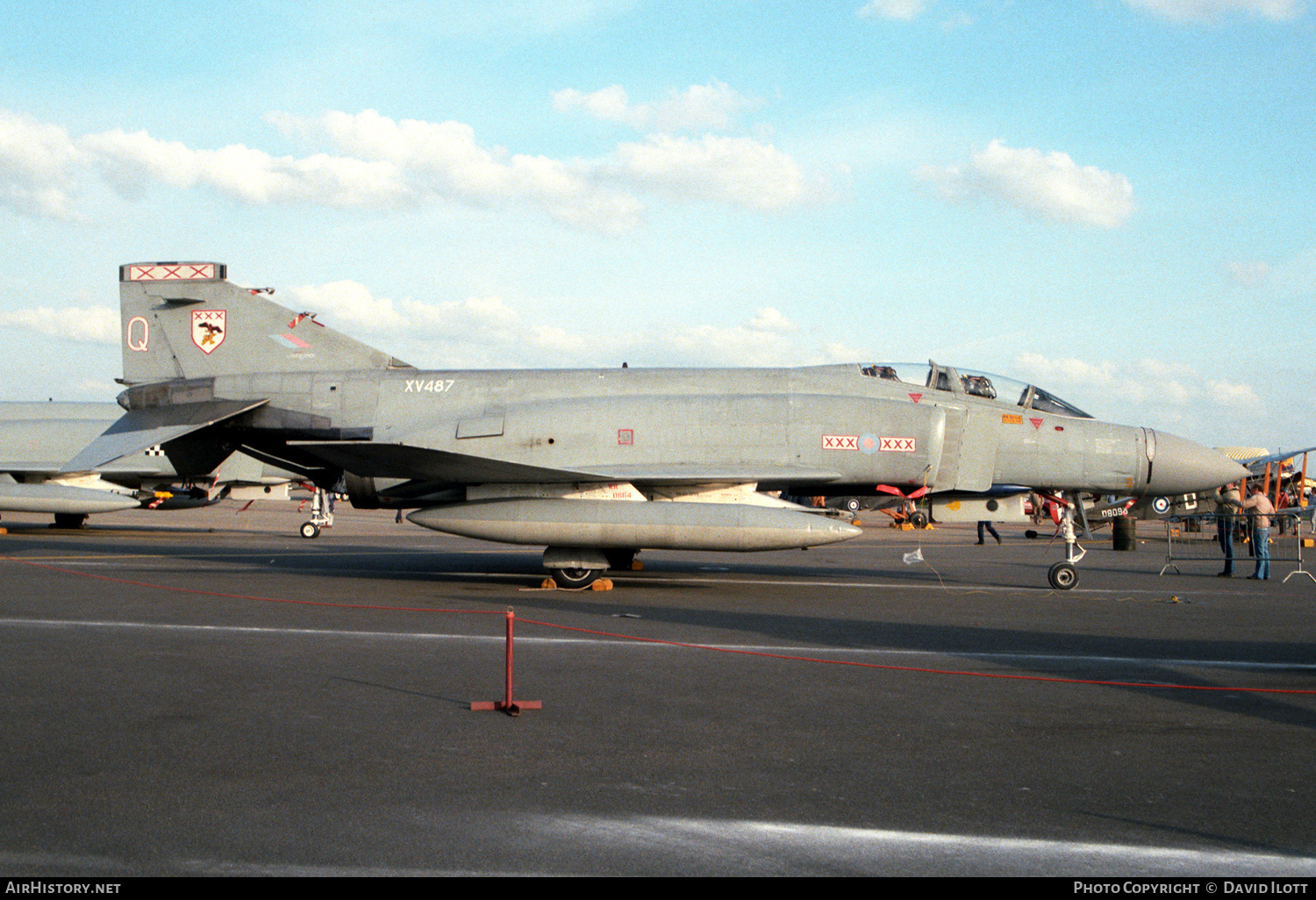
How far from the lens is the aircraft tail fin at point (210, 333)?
48.9ft

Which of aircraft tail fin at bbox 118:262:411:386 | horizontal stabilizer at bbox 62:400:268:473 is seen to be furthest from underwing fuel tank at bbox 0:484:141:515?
horizontal stabilizer at bbox 62:400:268:473

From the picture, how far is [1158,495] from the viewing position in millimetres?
14250

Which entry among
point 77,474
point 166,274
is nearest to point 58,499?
point 77,474

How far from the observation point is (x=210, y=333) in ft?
49.1

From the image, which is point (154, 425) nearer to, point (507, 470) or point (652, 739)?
point (507, 470)

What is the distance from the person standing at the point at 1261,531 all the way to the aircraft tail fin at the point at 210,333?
49.2 feet

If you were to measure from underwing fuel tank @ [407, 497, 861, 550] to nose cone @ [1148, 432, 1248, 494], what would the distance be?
16.5ft

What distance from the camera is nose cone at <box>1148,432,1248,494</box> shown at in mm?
13891

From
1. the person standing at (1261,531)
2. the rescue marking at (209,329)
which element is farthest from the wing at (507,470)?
the person standing at (1261,531)

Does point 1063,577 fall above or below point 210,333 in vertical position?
below

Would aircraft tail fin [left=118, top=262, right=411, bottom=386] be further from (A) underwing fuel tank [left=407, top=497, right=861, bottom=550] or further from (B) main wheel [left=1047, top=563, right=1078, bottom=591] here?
(B) main wheel [left=1047, top=563, right=1078, bottom=591]

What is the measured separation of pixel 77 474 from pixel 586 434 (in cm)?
1923

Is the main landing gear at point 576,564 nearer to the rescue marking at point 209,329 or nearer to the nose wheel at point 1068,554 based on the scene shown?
the rescue marking at point 209,329

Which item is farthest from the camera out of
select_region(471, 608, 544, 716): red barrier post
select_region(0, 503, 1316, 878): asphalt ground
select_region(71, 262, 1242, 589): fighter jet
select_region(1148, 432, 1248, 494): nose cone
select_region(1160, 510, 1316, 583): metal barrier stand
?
select_region(1160, 510, 1316, 583): metal barrier stand
